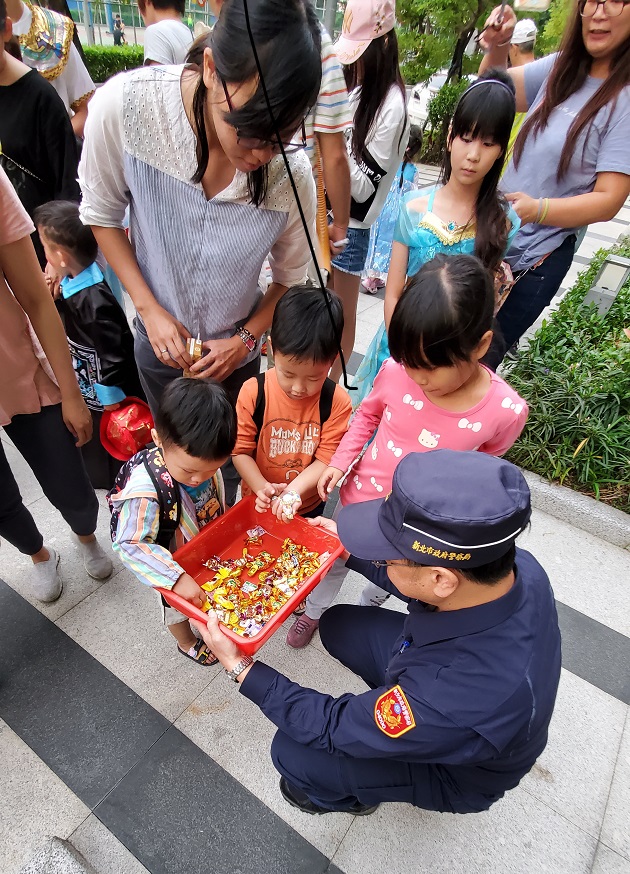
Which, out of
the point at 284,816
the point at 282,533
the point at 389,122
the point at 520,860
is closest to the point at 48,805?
the point at 284,816

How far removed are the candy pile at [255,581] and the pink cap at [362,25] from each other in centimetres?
221

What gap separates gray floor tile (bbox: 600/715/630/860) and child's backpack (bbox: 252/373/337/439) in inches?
60.3

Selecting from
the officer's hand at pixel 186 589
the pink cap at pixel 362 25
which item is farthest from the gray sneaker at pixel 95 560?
the pink cap at pixel 362 25

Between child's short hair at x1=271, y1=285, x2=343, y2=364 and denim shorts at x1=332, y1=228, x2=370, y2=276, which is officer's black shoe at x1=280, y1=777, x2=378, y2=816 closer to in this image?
child's short hair at x1=271, y1=285, x2=343, y2=364

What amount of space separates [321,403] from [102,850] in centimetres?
144

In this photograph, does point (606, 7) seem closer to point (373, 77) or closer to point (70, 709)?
point (373, 77)

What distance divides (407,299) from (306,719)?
3.59 feet

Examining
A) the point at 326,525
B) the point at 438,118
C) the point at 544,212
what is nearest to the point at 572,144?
the point at 544,212

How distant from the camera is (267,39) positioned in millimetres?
1028

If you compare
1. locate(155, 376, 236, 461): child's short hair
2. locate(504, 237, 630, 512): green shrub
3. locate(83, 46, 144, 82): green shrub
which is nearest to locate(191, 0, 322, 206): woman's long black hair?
locate(155, 376, 236, 461): child's short hair

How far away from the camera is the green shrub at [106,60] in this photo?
9688 millimetres

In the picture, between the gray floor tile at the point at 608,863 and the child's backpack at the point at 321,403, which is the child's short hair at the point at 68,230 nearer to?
the child's backpack at the point at 321,403

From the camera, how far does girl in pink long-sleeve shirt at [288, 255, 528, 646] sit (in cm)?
134

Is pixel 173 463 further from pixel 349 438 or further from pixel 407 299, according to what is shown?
pixel 407 299
